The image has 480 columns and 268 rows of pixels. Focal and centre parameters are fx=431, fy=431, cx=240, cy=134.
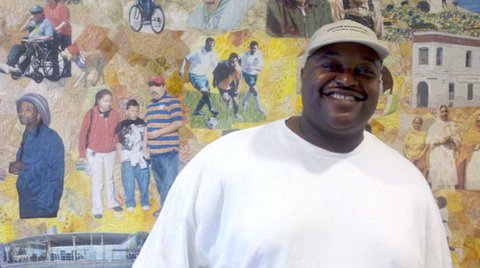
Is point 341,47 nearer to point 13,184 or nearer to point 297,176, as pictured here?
point 297,176

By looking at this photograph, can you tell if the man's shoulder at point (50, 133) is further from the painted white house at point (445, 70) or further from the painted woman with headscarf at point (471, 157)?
the painted woman with headscarf at point (471, 157)

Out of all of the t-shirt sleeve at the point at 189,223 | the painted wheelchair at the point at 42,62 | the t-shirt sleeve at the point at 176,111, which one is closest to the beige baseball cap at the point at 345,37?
the t-shirt sleeve at the point at 189,223

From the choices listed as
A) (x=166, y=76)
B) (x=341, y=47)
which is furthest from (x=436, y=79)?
(x=166, y=76)

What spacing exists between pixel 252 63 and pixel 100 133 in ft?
1.55

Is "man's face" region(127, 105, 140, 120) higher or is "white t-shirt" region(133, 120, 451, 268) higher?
"man's face" region(127, 105, 140, 120)

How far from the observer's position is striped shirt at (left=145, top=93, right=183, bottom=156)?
4.00 ft

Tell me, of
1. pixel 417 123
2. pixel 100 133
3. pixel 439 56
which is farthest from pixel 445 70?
pixel 100 133

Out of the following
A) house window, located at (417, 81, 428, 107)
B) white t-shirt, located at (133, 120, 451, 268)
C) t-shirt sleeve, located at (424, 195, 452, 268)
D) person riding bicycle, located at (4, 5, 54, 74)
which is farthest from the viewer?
house window, located at (417, 81, 428, 107)

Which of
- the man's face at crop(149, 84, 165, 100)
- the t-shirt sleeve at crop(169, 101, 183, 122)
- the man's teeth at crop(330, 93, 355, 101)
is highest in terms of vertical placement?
the man's face at crop(149, 84, 165, 100)

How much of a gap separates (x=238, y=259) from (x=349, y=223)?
0.74 ft

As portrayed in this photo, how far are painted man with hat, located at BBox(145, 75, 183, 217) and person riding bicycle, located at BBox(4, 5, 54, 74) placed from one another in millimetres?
315

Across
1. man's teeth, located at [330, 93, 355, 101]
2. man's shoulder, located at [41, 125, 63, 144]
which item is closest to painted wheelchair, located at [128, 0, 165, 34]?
man's shoulder, located at [41, 125, 63, 144]

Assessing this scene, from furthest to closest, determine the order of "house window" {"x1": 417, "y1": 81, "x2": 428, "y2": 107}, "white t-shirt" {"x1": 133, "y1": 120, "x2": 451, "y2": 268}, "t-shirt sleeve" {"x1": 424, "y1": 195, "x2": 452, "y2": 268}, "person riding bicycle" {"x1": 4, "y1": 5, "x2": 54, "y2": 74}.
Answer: "house window" {"x1": 417, "y1": 81, "x2": 428, "y2": 107}
"person riding bicycle" {"x1": 4, "y1": 5, "x2": 54, "y2": 74}
"t-shirt sleeve" {"x1": 424, "y1": 195, "x2": 452, "y2": 268}
"white t-shirt" {"x1": 133, "y1": 120, "x2": 451, "y2": 268}

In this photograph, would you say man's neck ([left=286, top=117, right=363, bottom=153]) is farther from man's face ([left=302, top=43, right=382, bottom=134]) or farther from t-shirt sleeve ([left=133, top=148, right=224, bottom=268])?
t-shirt sleeve ([left=133, top=148, right=224, bottom=268])
